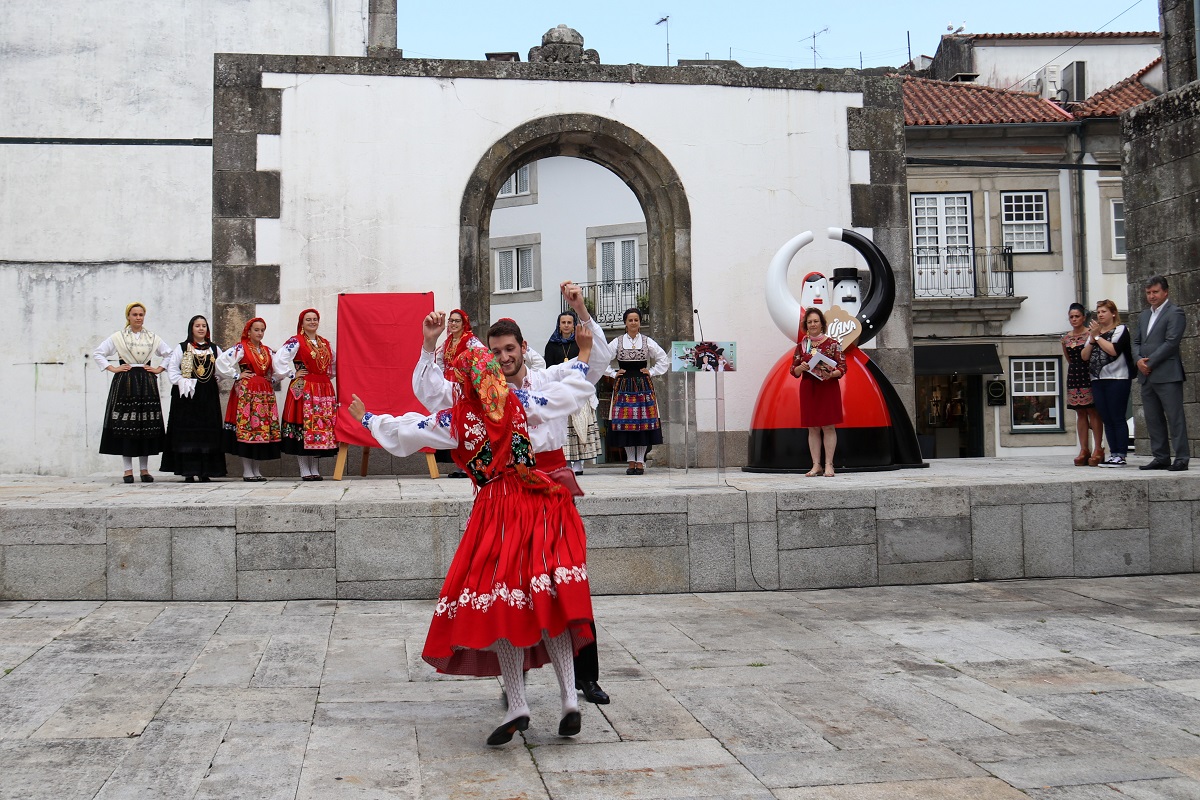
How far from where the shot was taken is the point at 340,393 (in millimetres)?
11250

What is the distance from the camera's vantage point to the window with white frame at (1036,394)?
26531 mm

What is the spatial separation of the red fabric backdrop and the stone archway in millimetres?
666

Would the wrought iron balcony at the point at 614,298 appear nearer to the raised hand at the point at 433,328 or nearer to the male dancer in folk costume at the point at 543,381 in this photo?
the male dancer in folk costume at the point at 543,381

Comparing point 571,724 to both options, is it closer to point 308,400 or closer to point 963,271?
point 308,400

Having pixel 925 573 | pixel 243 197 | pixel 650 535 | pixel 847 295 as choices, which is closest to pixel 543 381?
pixel 650 535

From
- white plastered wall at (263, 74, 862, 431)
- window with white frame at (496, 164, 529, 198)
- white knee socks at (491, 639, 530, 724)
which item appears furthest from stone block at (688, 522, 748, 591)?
window with white frame at (496, 164, 529, 198)

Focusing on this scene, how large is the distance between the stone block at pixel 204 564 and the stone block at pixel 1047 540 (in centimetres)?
542

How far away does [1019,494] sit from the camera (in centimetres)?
848

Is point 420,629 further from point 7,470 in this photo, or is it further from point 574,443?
point 7,470

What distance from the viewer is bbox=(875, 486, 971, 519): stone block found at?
27.2ft

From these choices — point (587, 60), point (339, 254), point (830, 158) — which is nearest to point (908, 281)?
point (830, 158)

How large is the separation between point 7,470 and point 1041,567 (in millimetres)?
9699

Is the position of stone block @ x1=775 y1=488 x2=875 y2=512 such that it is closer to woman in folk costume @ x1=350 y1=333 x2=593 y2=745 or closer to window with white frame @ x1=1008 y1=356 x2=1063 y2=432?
woman in folk costume @ x1=350 y1=333 x2=593 y2=745

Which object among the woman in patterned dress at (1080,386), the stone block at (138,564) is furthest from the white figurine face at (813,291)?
the stone block at (138,564)
